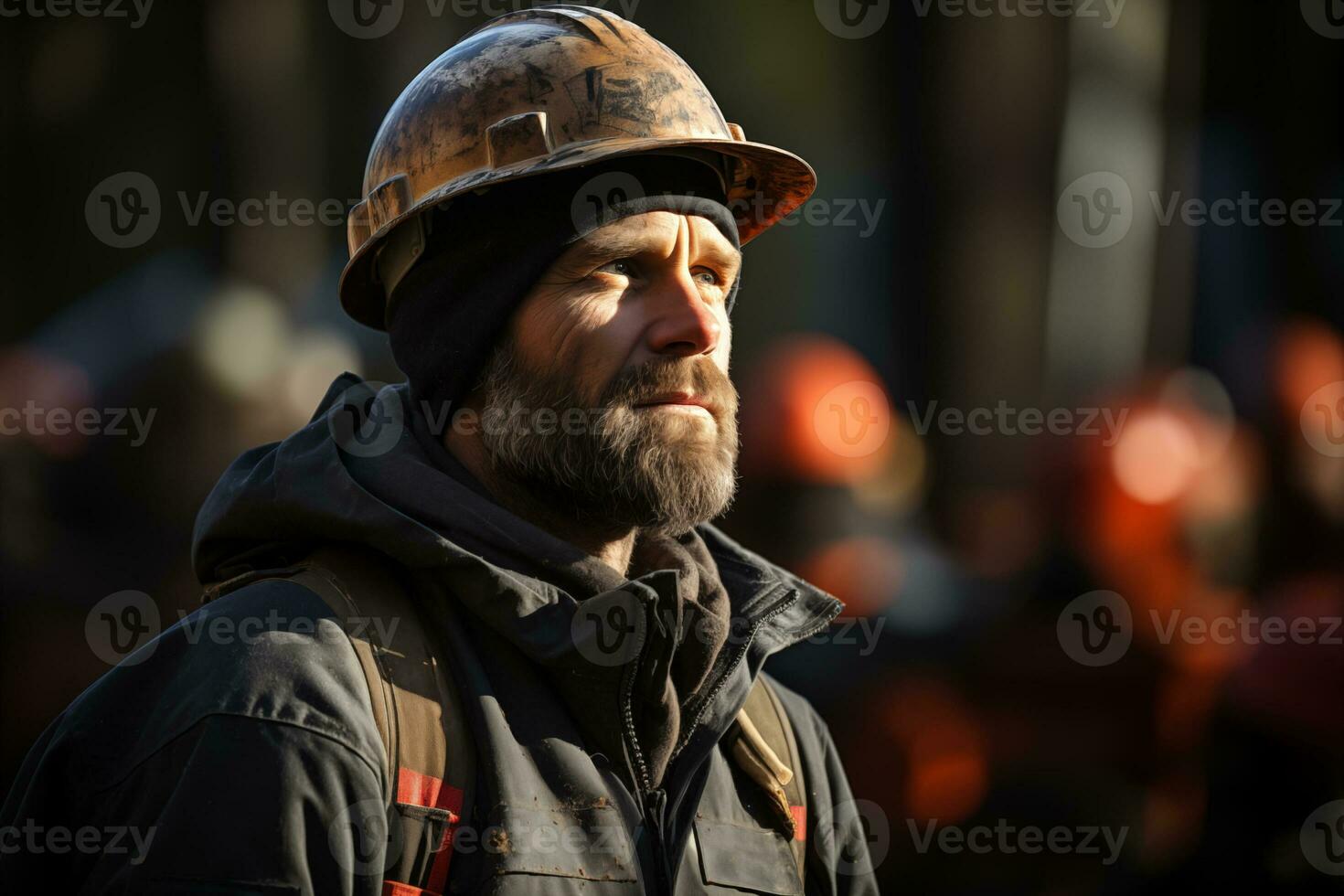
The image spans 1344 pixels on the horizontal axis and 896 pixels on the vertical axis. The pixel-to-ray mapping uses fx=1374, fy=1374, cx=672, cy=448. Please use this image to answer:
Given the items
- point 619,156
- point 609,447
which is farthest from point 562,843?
point 619,156

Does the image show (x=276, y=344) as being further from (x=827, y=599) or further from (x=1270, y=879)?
(x=1270, y=879)

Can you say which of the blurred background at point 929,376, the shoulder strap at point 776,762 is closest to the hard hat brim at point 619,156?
the shoulder strap at point 776,762

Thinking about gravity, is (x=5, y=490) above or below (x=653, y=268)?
below

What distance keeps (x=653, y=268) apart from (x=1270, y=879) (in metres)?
3.85

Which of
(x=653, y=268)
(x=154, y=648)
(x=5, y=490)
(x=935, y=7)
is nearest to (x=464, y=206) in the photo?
(x=653, y=268)

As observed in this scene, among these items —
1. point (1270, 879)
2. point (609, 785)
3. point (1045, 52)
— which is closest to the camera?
point (609, 785)

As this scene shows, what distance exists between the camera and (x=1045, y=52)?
6953mm

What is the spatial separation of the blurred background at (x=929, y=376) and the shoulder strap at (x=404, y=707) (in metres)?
3.06

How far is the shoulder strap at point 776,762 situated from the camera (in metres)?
2.49

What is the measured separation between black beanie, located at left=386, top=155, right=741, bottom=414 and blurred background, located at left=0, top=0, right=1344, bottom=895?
9.42ft

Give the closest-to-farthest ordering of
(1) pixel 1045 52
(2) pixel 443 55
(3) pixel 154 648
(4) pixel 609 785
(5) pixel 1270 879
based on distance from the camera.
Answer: (3) pixel 154 648
(4) pixel 609 785
(2) pixel 443 55
(5) pixel 1270 879
(1) pixel 1045 52

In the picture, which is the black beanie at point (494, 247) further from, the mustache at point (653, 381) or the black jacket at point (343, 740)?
the mustache at point (653, 381)

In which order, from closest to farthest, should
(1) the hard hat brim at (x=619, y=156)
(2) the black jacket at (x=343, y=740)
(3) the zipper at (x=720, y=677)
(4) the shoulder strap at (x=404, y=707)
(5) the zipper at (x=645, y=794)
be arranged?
1. (2) the black jacket at (x=343, y=740)
2. (4) the shoulder strap at (x=404, y=707)
3. (5) the zipper at (x=645, y=794)
4. (3) the zipper at (x=720, y=677)
5. (1) the hard hat brim at (x=619, y=156)

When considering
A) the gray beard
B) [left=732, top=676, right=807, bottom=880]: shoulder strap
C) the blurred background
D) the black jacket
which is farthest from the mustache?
the blurred background
